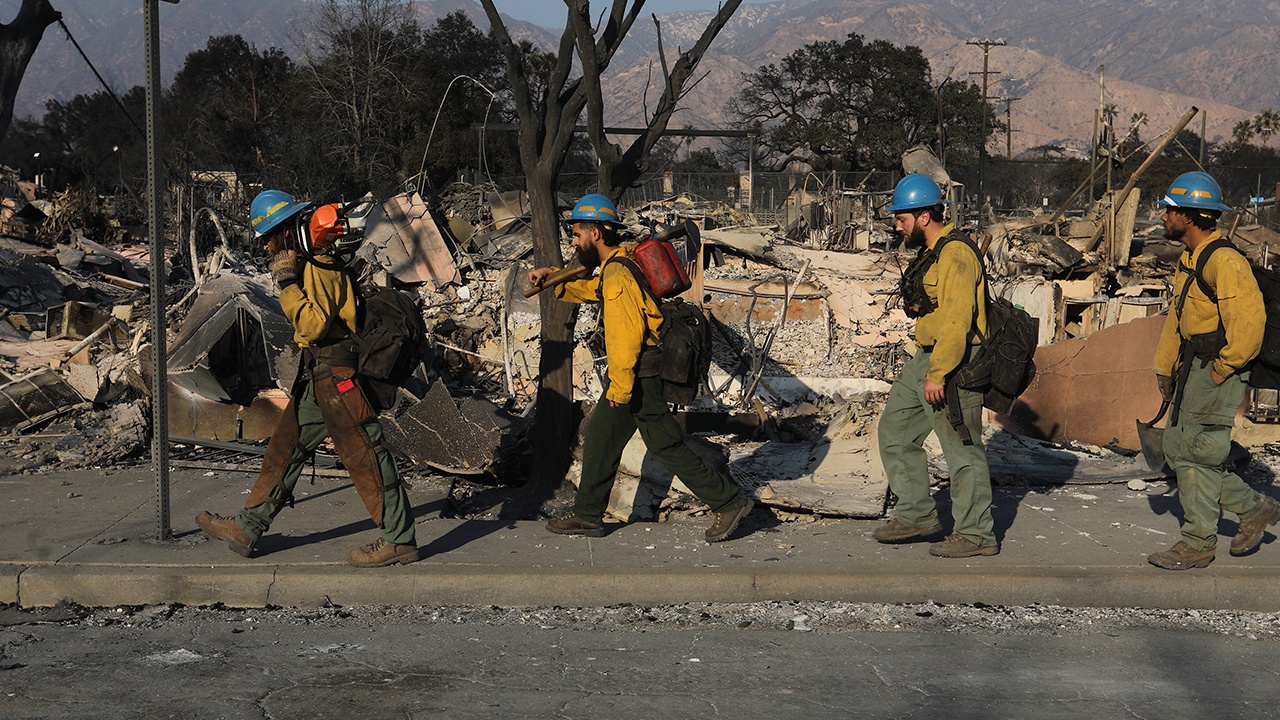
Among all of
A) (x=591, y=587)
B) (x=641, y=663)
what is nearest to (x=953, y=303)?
(x=591, y=587)

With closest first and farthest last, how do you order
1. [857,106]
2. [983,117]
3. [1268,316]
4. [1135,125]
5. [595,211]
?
[1268,316] < [595,211] < [1135,125] < [983,117] < [857,106]

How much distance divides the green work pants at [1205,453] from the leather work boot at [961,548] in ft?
3.04

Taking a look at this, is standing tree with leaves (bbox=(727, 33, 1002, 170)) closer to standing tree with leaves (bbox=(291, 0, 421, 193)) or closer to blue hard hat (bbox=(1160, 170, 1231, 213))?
standing tree with leaves (bbox=(291, 0, 421, 193))

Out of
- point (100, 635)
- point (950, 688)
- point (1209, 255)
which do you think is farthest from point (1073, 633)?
point (100, 635)

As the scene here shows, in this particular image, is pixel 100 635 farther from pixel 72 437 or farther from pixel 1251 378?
pixel 1251 378

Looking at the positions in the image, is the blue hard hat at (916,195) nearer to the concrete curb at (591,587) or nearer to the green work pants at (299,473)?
the concrete curb at (591,587)

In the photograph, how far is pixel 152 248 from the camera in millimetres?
5625

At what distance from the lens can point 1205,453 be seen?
5613 mm

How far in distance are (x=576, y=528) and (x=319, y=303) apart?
71.8 inches

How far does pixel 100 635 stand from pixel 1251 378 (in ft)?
17.3

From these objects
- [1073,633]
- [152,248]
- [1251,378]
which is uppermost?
[152,248]

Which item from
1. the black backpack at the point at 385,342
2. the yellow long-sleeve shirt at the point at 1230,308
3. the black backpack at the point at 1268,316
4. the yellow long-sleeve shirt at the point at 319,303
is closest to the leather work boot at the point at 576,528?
the black backpack at the point at 385,342

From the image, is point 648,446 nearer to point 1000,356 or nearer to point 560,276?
point 560,276

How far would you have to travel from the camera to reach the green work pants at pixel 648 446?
19.5 ft
